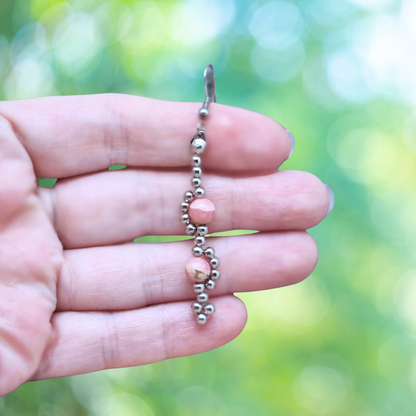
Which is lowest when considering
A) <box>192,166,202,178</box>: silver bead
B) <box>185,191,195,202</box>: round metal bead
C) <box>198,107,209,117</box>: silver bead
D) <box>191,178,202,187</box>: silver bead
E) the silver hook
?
<box>185,191,195,202</box>: round metal bead

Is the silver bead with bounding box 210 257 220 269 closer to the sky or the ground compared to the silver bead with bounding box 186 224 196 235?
closer to the ground

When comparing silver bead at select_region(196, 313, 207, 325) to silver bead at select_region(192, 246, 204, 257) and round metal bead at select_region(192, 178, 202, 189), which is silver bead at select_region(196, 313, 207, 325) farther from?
round metal bead at select_region(192, 178, 202, 189)

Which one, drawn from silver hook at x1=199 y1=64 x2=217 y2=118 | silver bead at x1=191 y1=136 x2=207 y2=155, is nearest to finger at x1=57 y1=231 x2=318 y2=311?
silver bead at x1=191 y1=136 x2=207 y2=155

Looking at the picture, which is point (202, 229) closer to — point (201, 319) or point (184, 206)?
point (184, 206)

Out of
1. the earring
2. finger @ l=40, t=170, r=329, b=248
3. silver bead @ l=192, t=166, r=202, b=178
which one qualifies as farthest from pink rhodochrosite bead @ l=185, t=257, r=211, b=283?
silver bead @ l=192, t=166, r=202, b=178

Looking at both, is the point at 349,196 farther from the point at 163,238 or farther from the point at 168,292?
the point at 168,292

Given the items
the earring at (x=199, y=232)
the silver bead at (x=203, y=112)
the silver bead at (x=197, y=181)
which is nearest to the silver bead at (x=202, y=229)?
the earring at (x=199, y=232)

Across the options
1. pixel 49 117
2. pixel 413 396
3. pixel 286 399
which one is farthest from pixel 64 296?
pixel 413 396
